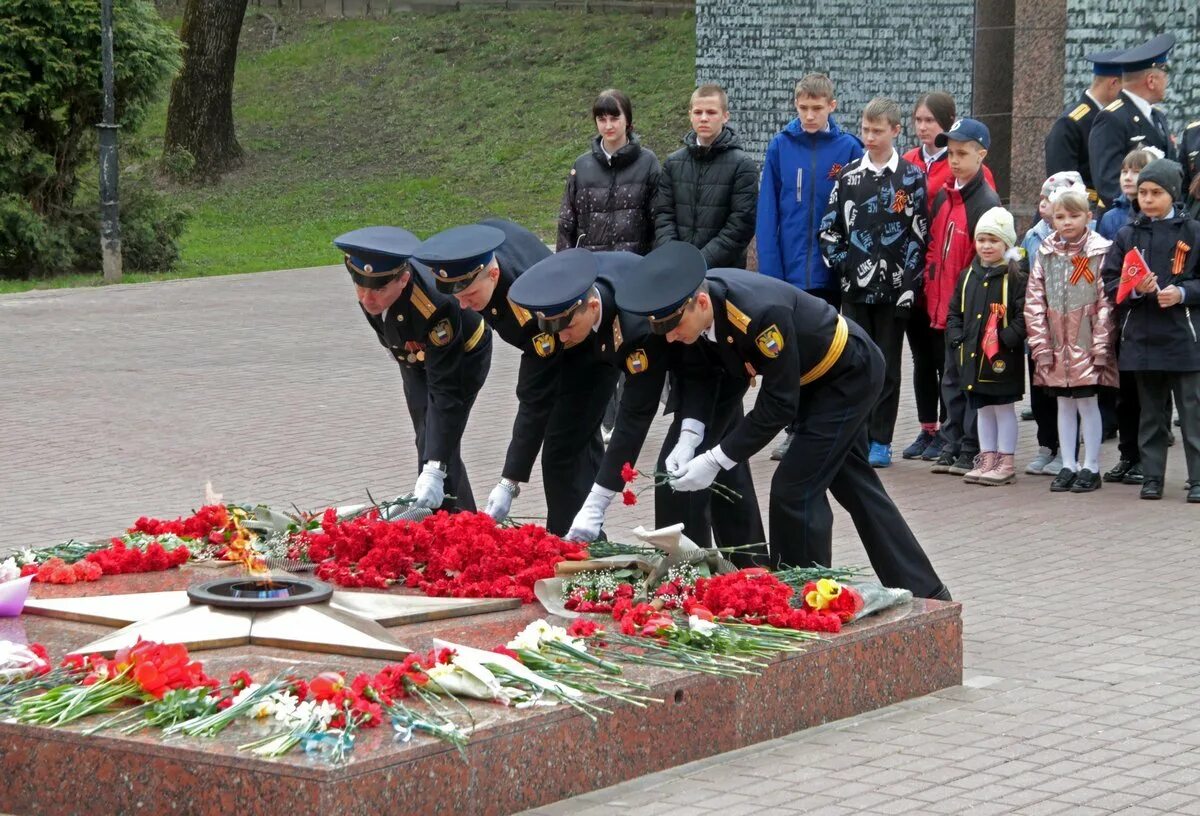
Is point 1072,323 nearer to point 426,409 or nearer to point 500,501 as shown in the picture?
point 426,409

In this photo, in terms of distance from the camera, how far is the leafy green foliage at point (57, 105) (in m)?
16.8

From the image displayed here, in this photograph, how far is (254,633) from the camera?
5.16 metres

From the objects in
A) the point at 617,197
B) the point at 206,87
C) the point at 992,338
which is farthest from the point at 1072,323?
the point at 206,87

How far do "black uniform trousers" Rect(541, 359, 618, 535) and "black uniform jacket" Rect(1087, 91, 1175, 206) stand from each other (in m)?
4.02

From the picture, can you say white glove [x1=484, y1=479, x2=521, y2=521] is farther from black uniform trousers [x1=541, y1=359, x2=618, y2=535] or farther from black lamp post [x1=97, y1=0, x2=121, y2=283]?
black lamp post [x1=97, y1=0, x2=121, y2=283]

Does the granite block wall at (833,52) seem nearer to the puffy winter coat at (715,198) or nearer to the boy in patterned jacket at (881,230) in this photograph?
the puffy winter coat at (715,198)

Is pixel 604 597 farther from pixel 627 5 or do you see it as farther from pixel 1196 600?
pixel 627 5

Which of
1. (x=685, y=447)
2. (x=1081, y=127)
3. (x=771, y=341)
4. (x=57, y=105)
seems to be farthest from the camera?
(x=57, y=105)

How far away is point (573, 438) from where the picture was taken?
7.01 meters

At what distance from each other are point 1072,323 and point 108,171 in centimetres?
1090

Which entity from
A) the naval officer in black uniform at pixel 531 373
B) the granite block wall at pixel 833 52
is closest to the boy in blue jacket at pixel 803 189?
the naval officer in black uniform at pixel 531 373

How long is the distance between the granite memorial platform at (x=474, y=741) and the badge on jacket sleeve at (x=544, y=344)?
47.9 inches

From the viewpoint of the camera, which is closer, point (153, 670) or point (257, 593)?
point (153, 670)

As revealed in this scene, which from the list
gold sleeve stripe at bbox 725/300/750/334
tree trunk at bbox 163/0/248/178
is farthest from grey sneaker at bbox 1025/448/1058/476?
tree trunk at bbox 163/0/248/178
